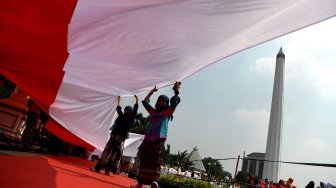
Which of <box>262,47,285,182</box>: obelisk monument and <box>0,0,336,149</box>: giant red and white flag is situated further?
<box>262,47,285,182</box>: obelisk monument

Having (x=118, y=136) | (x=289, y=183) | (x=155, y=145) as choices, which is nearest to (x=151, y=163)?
(x=155, y=145)

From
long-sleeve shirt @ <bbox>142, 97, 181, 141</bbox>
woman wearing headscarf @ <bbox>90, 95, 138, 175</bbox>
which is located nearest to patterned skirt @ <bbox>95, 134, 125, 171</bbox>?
woman wearing headscarf @ <bbox>90, 95, 138, 175</bbox>

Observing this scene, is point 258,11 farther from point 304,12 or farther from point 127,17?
point 127,17

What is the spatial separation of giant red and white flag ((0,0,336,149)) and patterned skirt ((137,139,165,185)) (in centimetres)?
109

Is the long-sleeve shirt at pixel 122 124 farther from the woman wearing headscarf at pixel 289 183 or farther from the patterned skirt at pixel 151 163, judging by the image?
the woman wearing headscarf at pixel 289 183

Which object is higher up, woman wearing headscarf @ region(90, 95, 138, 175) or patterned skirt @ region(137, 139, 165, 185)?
woman wearing headscarf @ region(90, 95, 138, 175)

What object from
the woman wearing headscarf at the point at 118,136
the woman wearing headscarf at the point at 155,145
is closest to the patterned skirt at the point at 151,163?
the woman wearing headscarf at the point at 155,145

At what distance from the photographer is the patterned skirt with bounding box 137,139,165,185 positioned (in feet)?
12.3

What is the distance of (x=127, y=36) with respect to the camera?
3.40 metres

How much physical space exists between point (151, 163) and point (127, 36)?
60.9 inches

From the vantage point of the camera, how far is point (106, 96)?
5961 mm

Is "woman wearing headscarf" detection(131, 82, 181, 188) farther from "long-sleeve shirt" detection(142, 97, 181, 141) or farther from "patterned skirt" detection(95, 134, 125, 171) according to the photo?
"patterned skirt" detection(95, 134, 125, 171)

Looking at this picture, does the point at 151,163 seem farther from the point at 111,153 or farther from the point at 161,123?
the point at 111,153

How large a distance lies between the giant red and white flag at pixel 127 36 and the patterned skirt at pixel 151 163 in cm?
109
